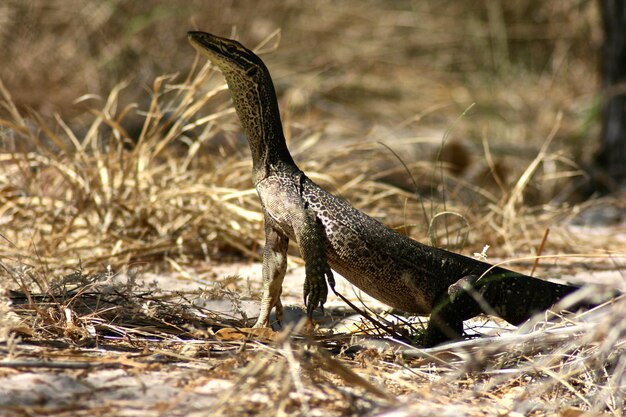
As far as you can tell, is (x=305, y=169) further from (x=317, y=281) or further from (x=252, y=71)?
(x=317, y=281)

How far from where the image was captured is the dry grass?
2.61 meters

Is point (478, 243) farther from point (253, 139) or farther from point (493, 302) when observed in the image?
point (253, 139)

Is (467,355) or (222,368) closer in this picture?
(222,368)

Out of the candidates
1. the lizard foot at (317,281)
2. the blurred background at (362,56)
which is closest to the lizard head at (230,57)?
the lizard foot at (317,281)

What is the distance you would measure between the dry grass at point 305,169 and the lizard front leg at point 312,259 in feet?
0.59

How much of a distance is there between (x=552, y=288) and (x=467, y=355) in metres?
0.69

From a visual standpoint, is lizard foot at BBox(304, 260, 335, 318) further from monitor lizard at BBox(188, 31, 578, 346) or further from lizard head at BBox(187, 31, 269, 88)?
lizard head at BBox(187, 31, 269, 88)

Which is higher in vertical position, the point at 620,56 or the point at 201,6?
the point at 201,6

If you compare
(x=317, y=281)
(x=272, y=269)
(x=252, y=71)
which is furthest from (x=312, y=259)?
(x=252, y=71)

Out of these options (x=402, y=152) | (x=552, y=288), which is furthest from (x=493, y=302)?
(x=402, y=152)

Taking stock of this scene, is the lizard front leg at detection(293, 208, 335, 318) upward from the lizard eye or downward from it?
downward

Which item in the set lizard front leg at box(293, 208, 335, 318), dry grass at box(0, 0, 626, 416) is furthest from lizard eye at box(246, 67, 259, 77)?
dry grass at box(0, 0, 626, 416)

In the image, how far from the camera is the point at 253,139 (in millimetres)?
3449

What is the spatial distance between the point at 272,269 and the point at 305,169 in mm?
1898
